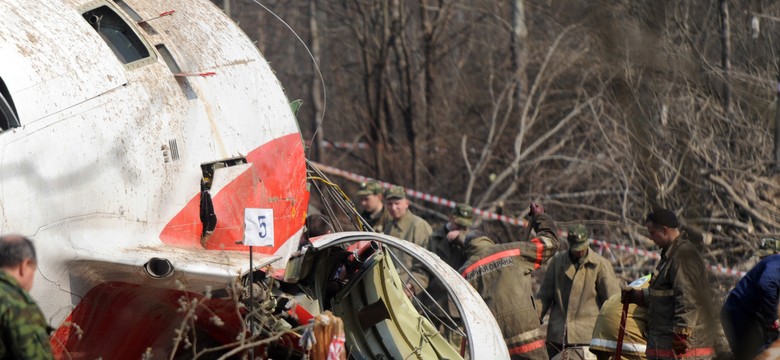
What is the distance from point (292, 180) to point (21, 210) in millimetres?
3194

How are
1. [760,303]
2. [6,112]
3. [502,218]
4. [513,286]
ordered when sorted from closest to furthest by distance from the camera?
[6,112], [760,303], [513,286], [502,218]

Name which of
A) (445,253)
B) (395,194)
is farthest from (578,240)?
(395,194)

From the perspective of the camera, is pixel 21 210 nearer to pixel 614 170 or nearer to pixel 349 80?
pixel 614 170

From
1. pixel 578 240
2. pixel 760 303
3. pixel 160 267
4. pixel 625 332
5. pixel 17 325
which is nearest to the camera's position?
pixel 17 325

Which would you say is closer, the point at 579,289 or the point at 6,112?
the point at 6,112

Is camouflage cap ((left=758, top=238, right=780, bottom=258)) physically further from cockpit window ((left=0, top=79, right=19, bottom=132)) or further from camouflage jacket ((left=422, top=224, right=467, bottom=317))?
cockpit window ((left=0, top=79, right=19, bottom=132))

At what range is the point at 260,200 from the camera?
7.84 metres

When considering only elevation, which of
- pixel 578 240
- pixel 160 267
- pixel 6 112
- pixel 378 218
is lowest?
pixel 578 240

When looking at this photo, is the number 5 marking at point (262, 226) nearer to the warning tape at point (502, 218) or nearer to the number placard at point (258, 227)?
the number placard at point (258, 227)

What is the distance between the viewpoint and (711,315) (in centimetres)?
253

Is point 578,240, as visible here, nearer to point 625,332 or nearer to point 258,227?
point 625,332

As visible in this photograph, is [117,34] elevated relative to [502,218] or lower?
elevated

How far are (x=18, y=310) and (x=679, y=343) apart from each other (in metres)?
5.12

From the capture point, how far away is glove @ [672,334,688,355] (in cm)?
784
